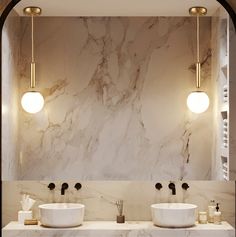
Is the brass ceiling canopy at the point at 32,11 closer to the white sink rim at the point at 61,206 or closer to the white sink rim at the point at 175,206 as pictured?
the white sink rim at the point at 61,206

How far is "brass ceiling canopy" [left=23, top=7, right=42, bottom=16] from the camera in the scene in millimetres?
2689

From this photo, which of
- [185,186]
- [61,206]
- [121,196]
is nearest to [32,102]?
[61,206]

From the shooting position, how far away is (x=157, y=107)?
2.73 meters

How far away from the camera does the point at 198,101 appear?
107 inches

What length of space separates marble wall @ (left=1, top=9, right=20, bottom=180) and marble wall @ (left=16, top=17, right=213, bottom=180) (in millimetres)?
48

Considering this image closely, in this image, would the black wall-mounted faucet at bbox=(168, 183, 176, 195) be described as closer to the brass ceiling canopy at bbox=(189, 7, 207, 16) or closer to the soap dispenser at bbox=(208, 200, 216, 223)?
the soap dispenser at bbox=(208, 200, 216, 223)

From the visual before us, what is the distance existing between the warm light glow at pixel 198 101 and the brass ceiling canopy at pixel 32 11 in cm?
92

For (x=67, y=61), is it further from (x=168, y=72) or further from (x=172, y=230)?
(x=172, y=230)

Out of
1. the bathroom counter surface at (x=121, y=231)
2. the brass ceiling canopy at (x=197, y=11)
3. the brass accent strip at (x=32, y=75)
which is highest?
the brass ceiling canopy at (x=197, y=11)

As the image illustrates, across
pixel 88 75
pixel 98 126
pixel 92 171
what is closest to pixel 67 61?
pixel 88 75

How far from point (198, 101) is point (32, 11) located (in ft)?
3.28

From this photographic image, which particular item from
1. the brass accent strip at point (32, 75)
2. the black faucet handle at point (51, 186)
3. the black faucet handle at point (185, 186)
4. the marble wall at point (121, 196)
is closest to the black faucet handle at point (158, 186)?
the marble wall at point (121, 196)

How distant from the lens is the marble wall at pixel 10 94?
2.62 m

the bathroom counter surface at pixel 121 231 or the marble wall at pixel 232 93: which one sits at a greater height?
the marble wall at pixel 232 93
